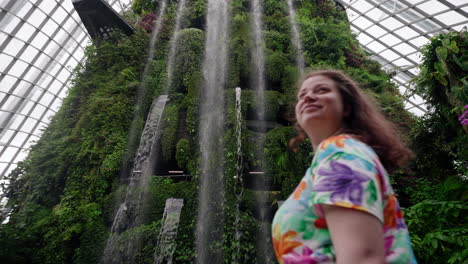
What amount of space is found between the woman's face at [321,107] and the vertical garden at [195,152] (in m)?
2.65

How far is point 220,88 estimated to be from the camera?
995 centimetres

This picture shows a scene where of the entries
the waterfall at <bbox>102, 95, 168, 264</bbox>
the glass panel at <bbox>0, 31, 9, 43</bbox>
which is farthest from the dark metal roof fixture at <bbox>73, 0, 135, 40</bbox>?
the glass panel at <bbox>0, 31, 9, 43</bbox>

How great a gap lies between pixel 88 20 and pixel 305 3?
A: 11.4m

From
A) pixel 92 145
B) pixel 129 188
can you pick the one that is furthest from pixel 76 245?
pixel 92 145

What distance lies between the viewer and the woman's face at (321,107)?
3.14ft

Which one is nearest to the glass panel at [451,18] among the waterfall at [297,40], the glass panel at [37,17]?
Result: the waterfall at [297,40]

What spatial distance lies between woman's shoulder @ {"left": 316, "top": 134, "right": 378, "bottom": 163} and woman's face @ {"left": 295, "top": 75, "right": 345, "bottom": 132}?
16 centimetres

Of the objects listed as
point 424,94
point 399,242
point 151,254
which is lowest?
point 151,254

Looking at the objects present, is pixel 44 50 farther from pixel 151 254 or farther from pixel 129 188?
pixel 151 254

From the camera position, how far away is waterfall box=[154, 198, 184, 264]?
5844mm

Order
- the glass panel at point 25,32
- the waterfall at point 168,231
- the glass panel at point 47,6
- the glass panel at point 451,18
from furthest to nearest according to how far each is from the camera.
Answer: the glass panel at point 47,6
the glass panel at point 25,32
the glass panel at point 451,18
the waterfall at point 168,231

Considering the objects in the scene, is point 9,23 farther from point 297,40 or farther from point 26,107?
point 297,40

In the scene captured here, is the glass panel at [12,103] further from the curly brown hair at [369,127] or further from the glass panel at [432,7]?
the glass panel at [432,7]

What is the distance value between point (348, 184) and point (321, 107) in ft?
1.22
